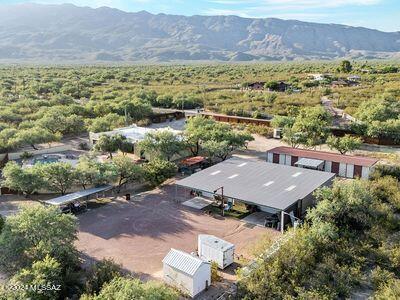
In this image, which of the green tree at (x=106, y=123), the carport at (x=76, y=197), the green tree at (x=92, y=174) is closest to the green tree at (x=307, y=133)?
the green tree at (x=106, y=123)

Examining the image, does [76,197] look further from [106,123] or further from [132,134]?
[106,123]

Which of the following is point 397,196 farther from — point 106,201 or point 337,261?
point 106,201

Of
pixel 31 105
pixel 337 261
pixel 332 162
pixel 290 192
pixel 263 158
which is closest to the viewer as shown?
pixel 337 261

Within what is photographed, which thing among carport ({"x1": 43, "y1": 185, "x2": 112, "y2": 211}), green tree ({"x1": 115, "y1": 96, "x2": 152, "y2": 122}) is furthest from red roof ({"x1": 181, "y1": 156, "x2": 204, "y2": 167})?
green tree ({"x1": 115, "y1": 96, "x2": 152, "y2": 122})

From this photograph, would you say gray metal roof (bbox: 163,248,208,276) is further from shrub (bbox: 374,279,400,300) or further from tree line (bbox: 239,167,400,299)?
shrub (bbox: 374,279,400,300)

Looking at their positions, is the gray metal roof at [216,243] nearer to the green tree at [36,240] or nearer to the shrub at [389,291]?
the green tree at [36,240]

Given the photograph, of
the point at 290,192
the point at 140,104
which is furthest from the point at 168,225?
the point at 140,104
